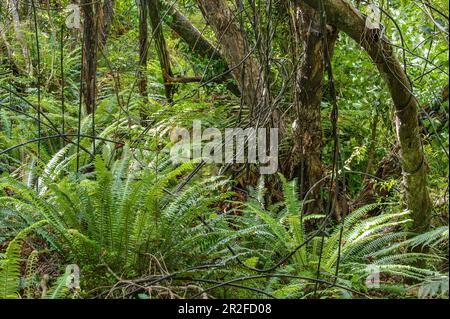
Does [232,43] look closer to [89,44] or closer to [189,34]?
[89,44]

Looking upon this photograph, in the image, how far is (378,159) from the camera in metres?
5.17

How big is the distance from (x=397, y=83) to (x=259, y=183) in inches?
58.5

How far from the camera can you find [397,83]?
3340mm

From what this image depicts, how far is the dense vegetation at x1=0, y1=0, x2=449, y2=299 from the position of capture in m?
3.12

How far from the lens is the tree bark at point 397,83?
334 cm

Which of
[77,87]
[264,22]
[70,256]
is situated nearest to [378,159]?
[264,22]

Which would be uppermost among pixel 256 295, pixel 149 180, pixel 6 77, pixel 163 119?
pixel 6 77

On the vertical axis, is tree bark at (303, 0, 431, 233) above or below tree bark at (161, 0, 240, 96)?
below

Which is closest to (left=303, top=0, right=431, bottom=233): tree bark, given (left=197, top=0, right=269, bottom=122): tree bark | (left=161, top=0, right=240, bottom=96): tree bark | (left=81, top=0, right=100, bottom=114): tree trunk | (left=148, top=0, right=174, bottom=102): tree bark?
(left=197, top=0, right=269, bottom=122): tree bark

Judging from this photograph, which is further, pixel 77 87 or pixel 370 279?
pixel 77 87

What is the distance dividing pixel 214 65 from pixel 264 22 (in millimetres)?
854

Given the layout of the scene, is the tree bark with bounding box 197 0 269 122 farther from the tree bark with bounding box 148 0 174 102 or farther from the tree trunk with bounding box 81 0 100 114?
the tree bark with bounding box 148 0 174 102

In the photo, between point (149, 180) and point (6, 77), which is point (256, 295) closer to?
point (149, 180)

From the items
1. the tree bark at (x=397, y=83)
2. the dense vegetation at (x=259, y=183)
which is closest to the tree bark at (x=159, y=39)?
the dense vegetation at (x=259, y=183)
